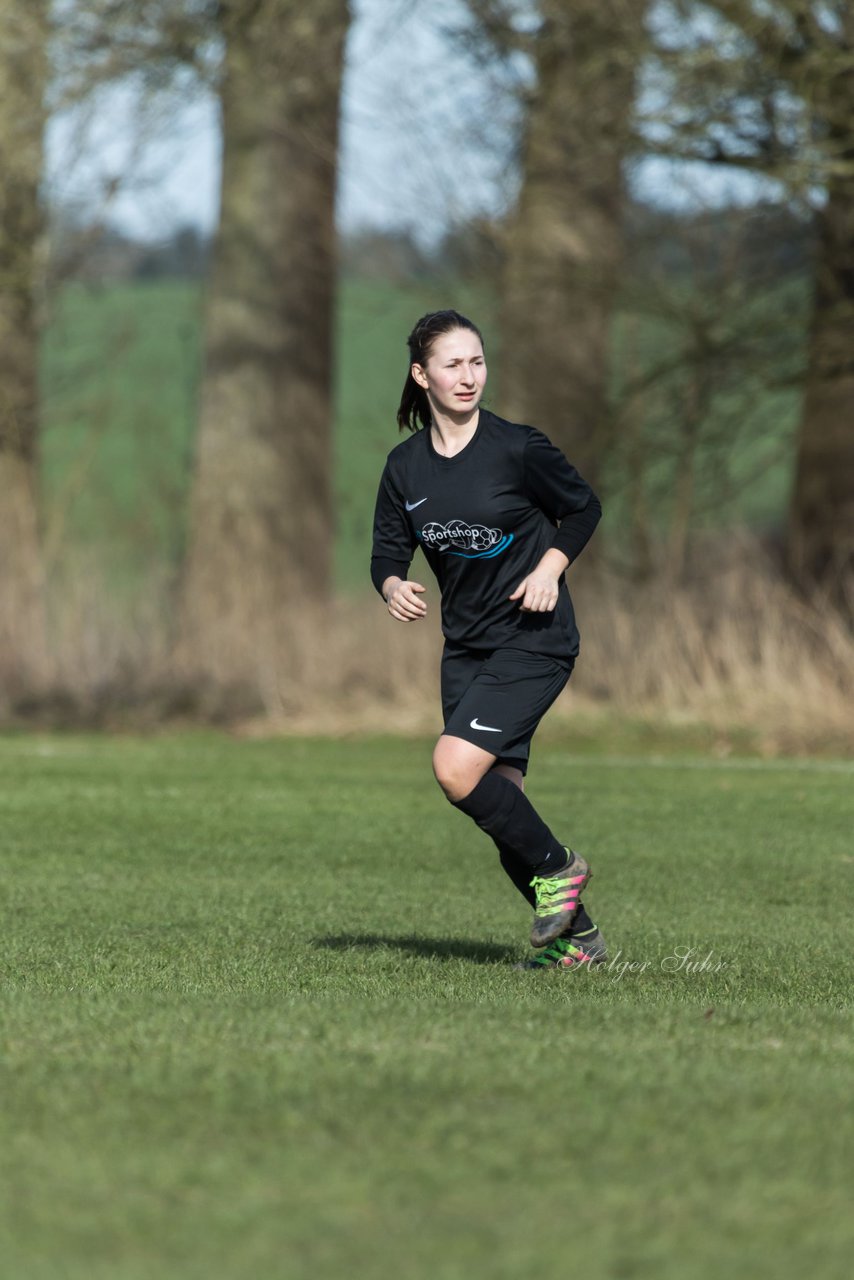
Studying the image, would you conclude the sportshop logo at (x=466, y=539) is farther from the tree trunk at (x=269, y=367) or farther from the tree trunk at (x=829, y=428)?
the tree trunk at (x=269, y=367)

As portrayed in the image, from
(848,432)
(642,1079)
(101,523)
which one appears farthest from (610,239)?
(642,1079)

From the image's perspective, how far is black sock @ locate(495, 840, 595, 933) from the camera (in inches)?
233

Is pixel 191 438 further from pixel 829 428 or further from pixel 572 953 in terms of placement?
pixel 572 953

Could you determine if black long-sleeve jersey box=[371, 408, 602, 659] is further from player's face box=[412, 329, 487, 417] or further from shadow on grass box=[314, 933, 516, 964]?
shadow on grass box=[314, 933, 516, 964]

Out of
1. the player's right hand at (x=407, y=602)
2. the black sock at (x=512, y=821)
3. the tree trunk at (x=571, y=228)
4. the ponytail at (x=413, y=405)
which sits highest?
the tree trunk at (x=571, y=228)

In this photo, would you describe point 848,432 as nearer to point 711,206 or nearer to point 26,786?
point 711,206

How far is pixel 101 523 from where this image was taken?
2525 cm

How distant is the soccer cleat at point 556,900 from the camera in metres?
5.76

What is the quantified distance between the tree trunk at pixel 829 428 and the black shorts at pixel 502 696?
10723 mm

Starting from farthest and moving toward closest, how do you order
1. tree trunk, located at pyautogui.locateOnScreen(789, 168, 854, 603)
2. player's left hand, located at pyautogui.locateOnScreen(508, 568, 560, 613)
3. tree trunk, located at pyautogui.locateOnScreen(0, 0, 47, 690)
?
tree trunk, located at pyautogui.locateOnScreen(0, 0, 47, 690)
tree trunk, located at pyautogui.locateOnScreen(789, 168, 854, 603)
player's left hand, located at pyautogui.locateOnScreen(508, 568, 560, 613)

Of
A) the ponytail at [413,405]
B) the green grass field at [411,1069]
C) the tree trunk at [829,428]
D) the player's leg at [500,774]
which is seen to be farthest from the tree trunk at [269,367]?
the player's leg at [500,774]

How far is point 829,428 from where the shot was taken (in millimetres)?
17594

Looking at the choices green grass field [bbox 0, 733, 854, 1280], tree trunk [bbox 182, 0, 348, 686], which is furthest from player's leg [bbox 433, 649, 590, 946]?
tree trunk [bbox 182, 0, 348, 686]

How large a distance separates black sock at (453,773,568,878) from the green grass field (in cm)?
35
